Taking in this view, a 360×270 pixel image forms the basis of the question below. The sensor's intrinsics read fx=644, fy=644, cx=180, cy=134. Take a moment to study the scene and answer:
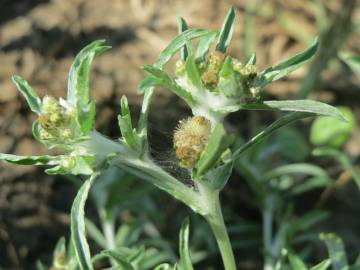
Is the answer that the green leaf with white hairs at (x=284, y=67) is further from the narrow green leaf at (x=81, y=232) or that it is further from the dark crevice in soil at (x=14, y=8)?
the dark crevice in soil at (x=14, y=8)

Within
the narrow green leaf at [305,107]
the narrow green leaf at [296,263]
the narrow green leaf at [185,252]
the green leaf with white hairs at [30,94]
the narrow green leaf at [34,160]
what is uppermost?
the green leaf with white hairs at [30,94]

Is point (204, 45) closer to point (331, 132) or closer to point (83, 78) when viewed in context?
point (83, 78)

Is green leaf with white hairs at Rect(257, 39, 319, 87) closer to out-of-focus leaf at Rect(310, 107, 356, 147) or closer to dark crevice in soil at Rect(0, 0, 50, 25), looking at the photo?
out-of-focus leaf at Rect(310, 107, 356, 147)

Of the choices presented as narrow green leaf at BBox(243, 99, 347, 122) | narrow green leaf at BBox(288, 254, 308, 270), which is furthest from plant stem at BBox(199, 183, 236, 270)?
narrow green leaf at BBox(288, 254, 308, 270)

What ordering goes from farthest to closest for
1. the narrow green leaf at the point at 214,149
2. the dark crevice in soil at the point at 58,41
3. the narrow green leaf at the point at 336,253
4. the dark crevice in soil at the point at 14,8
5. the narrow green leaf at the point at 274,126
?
the dark crevice in soil at the point at 14,8
the dark crevice in soil at the point at 58,41
the narrow green leaf at the point at 336,253
the narrow green leaf at the point at 274,126
the narrow green leaf at the point at 214,149

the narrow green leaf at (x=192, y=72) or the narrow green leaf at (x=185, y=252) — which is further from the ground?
the narrow green leaf at (x=192, y=72)

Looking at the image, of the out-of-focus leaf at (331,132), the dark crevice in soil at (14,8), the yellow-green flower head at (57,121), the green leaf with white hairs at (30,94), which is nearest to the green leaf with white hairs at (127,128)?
the yellow-green flower head at (57,121)

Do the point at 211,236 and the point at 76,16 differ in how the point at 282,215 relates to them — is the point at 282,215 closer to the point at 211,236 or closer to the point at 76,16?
the point at 211,236

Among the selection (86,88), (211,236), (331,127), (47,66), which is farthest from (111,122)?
(86,88)
